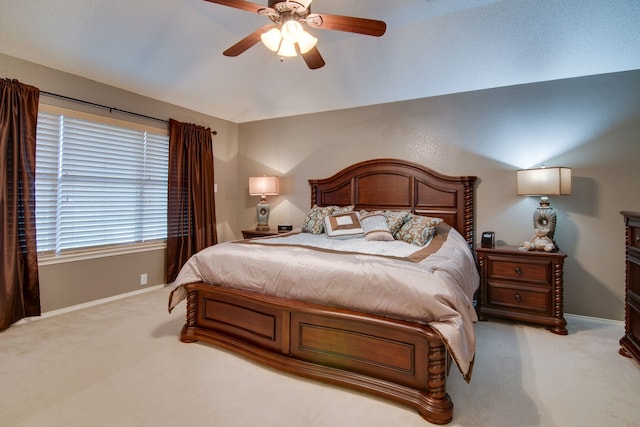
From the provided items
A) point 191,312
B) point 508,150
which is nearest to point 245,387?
point 191,312

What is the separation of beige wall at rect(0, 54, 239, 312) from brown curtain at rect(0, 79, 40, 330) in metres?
0.14

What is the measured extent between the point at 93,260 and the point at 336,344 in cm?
307

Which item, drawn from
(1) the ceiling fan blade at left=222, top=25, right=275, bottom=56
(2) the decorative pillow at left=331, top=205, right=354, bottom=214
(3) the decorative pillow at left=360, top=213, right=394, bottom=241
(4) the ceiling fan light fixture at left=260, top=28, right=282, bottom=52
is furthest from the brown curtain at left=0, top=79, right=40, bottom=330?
(3) the decorative pillow at left=360, top=213, right=394, bottom=241

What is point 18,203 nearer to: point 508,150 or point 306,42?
point 306,42

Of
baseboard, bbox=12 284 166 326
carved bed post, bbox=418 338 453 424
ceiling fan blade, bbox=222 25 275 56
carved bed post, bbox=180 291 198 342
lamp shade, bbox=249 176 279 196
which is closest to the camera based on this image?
carved bed post, bbox=418 338 453 424

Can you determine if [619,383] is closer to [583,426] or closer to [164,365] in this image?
[583,426]

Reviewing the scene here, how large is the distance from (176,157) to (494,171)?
13.2 ft

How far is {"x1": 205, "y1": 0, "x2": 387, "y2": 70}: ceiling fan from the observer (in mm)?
1914

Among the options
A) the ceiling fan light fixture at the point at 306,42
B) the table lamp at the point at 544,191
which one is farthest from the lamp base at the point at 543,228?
the ceiling fan light fixture at the point at 306,42

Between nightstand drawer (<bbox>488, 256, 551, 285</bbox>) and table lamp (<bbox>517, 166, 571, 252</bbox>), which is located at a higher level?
table lamp (<bbox>517, 166, 571, 252</bbox>)

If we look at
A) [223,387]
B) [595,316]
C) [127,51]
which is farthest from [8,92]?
[595,316]

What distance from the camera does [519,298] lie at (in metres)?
3.00

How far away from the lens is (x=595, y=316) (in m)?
3.15

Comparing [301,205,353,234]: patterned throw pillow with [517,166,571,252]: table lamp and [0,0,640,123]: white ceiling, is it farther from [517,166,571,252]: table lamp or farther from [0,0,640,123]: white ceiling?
[517,166,571,252]: table lamp
